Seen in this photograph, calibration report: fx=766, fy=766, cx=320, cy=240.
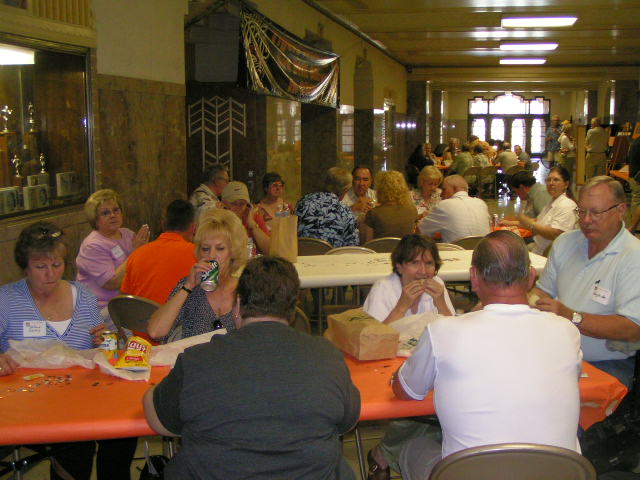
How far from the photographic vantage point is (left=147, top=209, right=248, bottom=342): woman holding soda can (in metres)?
3.26

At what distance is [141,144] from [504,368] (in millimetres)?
4908

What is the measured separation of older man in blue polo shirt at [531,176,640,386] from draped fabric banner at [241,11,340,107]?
5056 millimetres

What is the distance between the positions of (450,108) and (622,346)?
118ft

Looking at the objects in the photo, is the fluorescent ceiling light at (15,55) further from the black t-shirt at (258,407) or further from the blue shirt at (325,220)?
the black t-shirt at (258,407)

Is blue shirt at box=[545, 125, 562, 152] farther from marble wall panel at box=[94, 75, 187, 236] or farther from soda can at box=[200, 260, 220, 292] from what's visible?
soda can at box=[200, 260, 220, 292]

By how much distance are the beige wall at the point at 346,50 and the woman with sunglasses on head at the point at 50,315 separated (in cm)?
645

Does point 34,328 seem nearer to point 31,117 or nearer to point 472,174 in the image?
point 31,117

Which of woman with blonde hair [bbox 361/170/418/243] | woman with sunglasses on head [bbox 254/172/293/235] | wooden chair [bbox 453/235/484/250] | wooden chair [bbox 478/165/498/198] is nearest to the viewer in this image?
wooden chair [bbox 453/235/484/250]

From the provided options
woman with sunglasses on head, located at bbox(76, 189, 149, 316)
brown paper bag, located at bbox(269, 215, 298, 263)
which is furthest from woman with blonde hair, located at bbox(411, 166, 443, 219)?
woman with sunglasses on head, located at bbox(76, 189, 149, 316)

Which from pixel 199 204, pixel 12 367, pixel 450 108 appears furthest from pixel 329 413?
pixel 450 108

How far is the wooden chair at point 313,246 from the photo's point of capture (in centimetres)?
603

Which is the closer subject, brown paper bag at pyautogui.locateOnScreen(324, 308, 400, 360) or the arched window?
brown paper bag at pyautogui.locateOnScreen(324, 308, 400, 360)

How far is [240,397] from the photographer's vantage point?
1.99 meters

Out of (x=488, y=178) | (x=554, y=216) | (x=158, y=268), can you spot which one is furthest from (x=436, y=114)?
(x=158, y=268)
